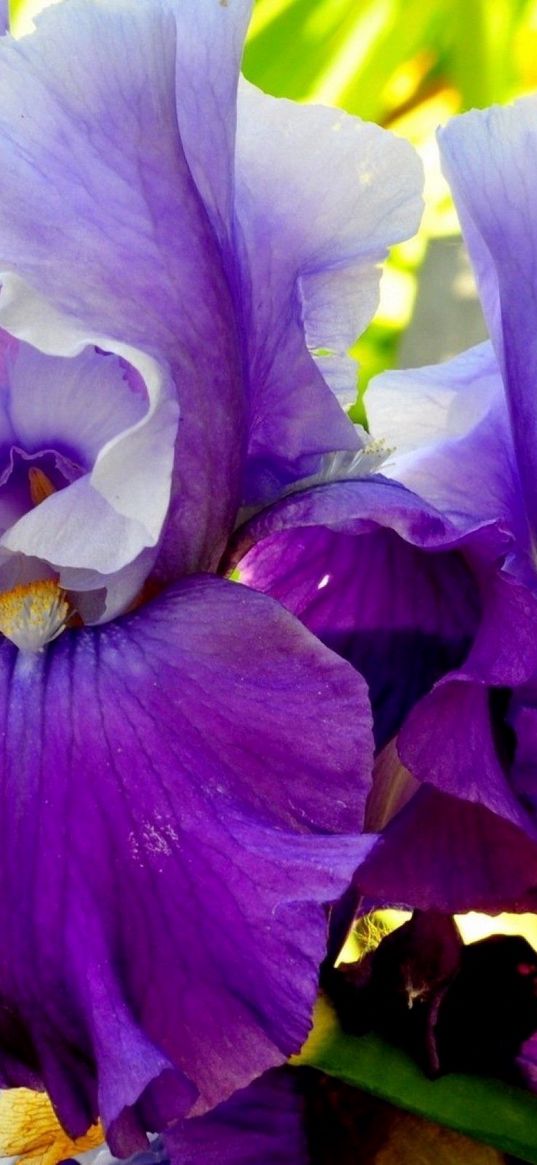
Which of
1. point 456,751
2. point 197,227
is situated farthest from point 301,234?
point 456,751

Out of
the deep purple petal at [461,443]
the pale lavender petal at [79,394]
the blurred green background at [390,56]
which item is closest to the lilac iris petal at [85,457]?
the pale lavender petal at [79,394]

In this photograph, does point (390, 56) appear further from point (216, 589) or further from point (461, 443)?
point (216, 589)

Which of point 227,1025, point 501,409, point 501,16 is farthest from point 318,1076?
point 501,16

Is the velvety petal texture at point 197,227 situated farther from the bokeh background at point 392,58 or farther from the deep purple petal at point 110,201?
the bokeh background at point 392,58

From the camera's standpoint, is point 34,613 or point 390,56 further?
point 390,56

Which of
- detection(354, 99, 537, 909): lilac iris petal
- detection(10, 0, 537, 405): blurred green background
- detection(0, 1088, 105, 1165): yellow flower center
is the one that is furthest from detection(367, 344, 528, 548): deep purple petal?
detection(10, 0, 537, 405): blurred green background

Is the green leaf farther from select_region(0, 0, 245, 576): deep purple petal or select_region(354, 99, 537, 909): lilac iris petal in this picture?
select_region(0, 0, 245, 576): deep purple petal

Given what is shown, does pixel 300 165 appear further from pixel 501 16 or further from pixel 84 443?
pixel 501 16
